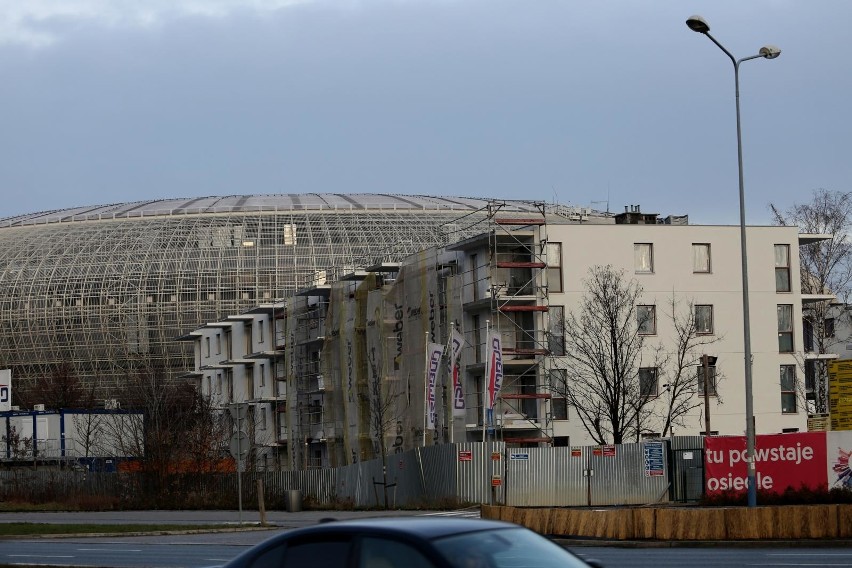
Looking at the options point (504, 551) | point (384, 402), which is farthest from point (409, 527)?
point (384, 402)

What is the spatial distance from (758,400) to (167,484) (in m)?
25.3

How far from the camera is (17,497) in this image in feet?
221

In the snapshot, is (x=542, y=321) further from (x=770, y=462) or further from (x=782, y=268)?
(x=770, y=462)

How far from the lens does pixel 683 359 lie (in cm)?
6250

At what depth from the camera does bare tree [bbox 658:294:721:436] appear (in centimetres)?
6200

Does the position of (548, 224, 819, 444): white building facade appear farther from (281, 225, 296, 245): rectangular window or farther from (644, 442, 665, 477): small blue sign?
(281, 225, 296, 245): rectangular window

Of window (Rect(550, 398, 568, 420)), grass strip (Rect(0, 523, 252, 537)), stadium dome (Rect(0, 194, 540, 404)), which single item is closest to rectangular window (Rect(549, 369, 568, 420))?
window (Rect(550, 398, 568, 420))

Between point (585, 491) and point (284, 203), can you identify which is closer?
point (585, 491)

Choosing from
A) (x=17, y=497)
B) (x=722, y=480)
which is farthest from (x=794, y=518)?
(x=17, y=497)

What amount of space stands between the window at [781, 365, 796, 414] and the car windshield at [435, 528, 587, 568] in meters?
56.4

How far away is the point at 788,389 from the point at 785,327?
2836 millimetres

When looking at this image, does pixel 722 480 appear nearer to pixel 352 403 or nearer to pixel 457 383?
pixel 457 383

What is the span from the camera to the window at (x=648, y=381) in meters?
61.4

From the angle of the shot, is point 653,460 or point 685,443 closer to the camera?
point 653,460
